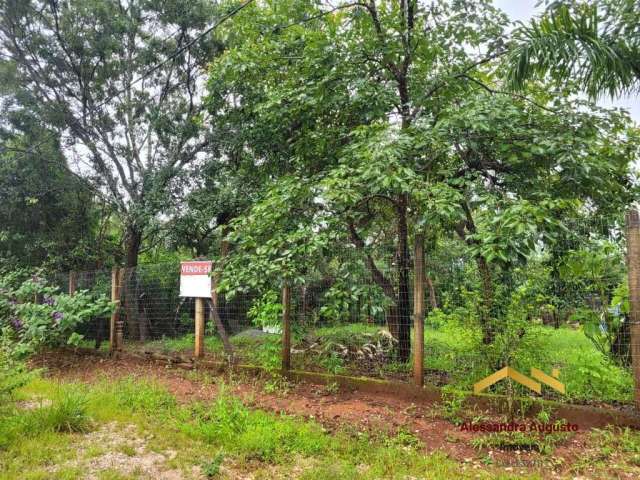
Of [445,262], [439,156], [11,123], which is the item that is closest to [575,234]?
[445,262]

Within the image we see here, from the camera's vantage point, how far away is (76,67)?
26.2 feet

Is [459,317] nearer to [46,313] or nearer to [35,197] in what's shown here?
[46,313]

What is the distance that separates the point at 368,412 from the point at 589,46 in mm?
3736

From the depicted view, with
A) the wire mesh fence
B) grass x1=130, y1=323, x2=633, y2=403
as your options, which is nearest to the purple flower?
the wire mesh fence

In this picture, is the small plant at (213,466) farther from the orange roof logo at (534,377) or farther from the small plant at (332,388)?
the orange roof logo at (534,377)

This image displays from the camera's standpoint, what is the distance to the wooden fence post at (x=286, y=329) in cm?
474

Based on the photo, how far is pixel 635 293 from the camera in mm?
3152

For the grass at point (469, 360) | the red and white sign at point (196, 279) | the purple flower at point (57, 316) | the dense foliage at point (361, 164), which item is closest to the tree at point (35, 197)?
the dense foliage at point (361, 164)

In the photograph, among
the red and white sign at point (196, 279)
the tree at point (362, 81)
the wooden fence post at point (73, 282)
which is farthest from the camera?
the wooden fence post at point (73, 282)

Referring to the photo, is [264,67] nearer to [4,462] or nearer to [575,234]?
[575,234]

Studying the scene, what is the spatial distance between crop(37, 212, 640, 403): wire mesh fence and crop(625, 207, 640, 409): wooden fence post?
4 cm

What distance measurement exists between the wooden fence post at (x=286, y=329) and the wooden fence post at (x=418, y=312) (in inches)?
57.9

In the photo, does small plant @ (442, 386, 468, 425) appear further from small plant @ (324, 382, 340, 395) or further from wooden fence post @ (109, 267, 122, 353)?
wooden fence post @ (109, 267, 122, 353)

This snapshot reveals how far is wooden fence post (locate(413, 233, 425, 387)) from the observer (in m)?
3.96
